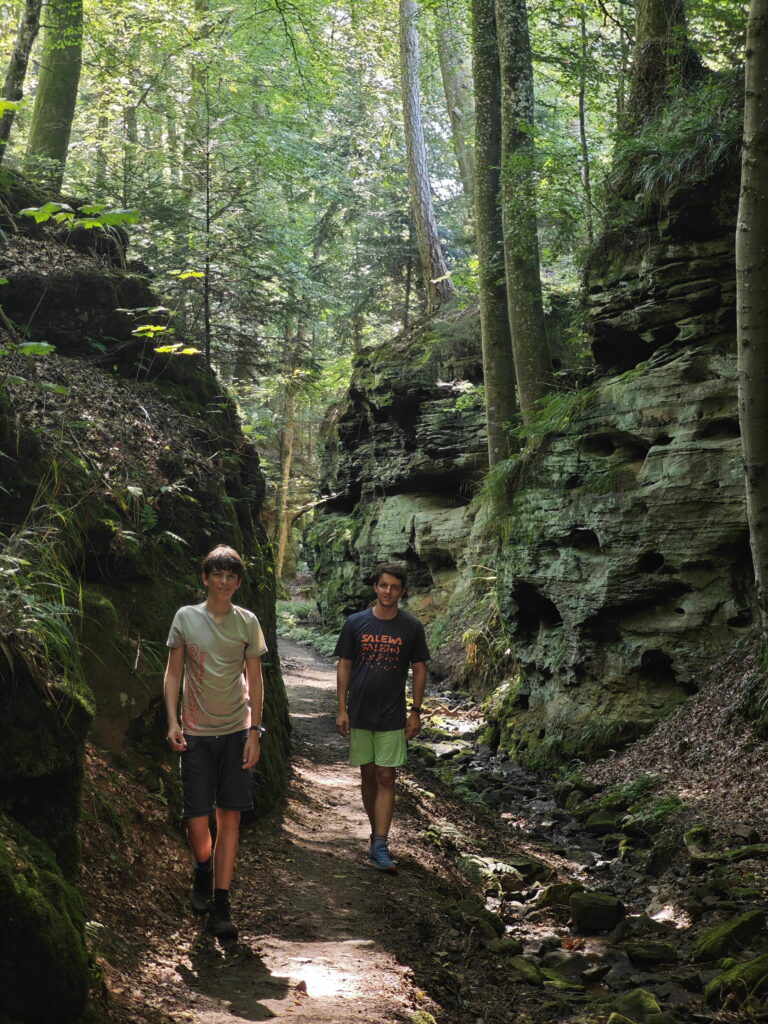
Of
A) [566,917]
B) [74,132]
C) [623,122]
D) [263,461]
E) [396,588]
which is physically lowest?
[566,917]

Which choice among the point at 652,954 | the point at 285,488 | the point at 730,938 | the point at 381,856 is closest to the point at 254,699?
the point at 381,856

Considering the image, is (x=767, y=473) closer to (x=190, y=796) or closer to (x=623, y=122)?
(x=190, y=796)

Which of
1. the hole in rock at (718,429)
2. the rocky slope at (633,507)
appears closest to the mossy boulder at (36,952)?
the rocky slope at (633,507)

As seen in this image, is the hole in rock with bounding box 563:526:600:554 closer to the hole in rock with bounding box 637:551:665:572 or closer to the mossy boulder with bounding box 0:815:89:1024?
the hole in rock with bounding box 637:551:665:572

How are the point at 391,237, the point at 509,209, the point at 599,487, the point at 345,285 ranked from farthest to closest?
the point at 345,285
the point at 391,237
the point at 509,209
the point at 599,487

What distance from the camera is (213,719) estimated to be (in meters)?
4.44

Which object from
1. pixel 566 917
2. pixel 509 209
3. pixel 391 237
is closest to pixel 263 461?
pixel 391 237

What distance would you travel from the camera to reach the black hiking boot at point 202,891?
439cm

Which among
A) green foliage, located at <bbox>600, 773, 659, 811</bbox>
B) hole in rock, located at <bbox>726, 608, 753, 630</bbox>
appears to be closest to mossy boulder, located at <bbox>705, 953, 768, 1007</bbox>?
green foliage, located at <bbox>600, 773, 659, 811</bbox>

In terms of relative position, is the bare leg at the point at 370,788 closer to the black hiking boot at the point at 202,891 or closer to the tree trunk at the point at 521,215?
the black hiking boot at the point at 202,891

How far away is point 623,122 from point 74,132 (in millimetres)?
14308

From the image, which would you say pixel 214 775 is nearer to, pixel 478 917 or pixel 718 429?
pixel 478 917

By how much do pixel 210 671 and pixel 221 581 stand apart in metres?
0.50

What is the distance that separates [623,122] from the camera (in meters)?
11.6
